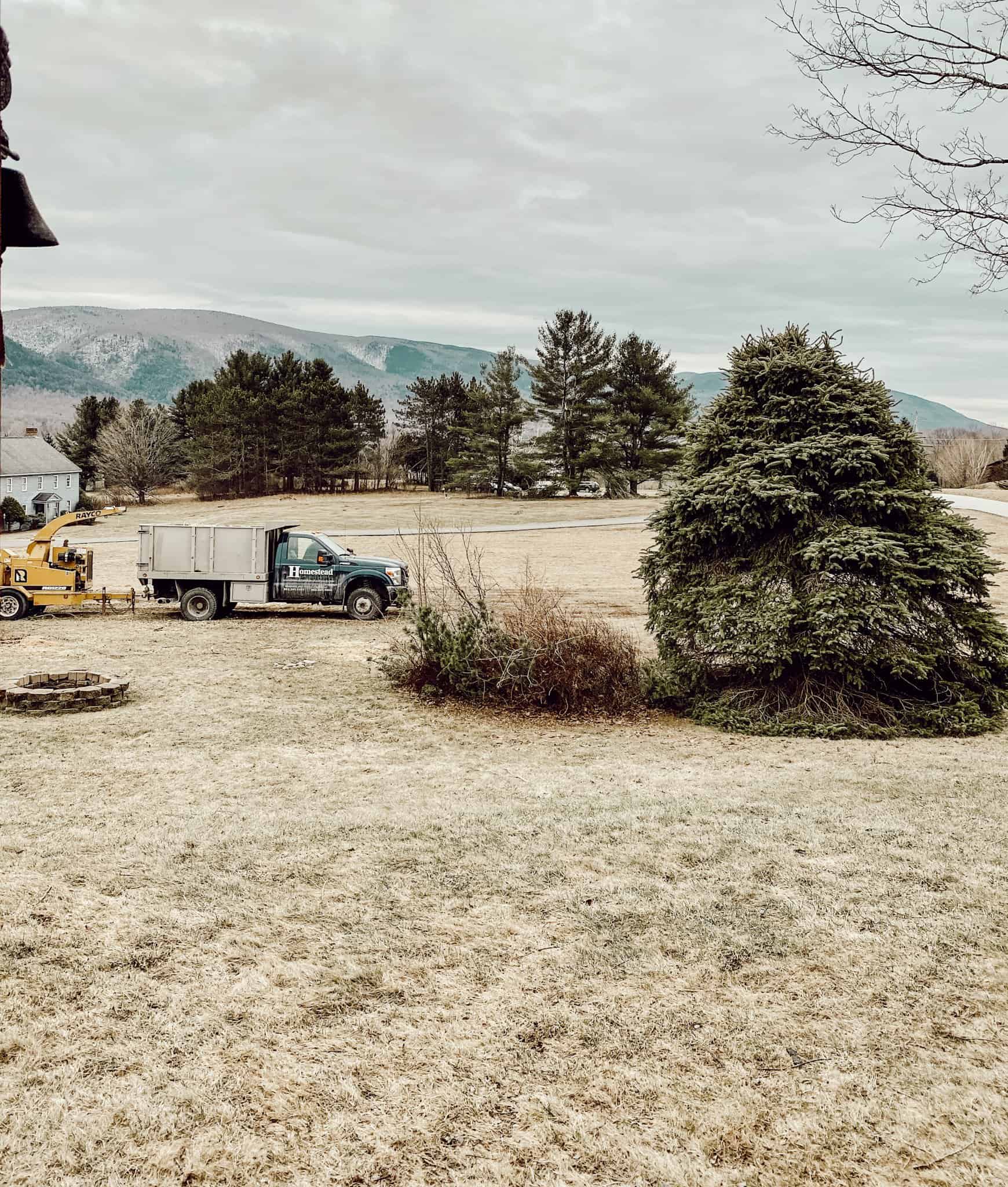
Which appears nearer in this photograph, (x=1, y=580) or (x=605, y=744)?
(x=605, y=744)

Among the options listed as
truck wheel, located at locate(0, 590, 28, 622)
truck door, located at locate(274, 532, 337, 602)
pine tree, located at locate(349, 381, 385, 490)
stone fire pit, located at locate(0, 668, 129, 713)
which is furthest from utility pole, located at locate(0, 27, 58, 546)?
pine tree, located at locate(349, 381, 385, 490)

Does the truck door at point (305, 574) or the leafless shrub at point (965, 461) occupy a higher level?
the leafless shrub at point (965, 461)

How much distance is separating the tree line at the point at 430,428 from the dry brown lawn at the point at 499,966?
168ft

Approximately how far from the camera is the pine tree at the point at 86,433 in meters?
77.3

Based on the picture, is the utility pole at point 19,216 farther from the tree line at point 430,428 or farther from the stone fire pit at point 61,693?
the tree line at point 430,428

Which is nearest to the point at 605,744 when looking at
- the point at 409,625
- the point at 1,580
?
the point at 409,625

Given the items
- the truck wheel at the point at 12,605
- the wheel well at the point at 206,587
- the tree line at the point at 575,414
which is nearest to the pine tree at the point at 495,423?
the tree line at the point at 575,414

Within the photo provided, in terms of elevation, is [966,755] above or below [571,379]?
below

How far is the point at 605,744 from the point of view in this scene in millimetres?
10469

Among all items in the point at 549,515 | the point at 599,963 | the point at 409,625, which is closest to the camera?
the point at 599,963

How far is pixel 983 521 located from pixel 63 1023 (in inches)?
1618

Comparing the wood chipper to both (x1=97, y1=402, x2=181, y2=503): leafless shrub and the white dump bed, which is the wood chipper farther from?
(x1=97, y1=402, x2=181, y2=503): leafless shrub

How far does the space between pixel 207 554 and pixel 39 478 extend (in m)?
56.8

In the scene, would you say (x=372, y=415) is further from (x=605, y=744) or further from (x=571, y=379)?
(x=605, y=744)
